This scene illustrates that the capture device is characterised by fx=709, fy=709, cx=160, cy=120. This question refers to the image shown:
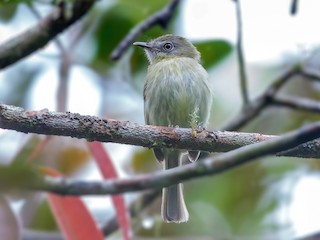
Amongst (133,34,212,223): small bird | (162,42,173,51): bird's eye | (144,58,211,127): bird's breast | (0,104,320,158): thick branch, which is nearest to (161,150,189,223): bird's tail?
(133,34,212,223): small bird

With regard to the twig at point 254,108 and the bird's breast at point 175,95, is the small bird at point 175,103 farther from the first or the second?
the twig at point 254,108

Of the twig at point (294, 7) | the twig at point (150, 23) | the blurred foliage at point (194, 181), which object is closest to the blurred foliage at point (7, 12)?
the blurred foliage at point (194, 181)

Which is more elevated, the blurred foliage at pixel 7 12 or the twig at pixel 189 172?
the blurred foliage at pixel 7 12

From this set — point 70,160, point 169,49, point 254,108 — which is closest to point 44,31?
point 254,108

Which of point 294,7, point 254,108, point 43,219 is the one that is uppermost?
point 294,7

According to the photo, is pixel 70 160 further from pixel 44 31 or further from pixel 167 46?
pixel 44 31

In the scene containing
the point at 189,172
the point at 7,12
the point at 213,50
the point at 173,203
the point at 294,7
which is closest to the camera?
the point at 189,172

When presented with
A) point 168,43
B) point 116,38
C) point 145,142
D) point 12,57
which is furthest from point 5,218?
point 168,43
